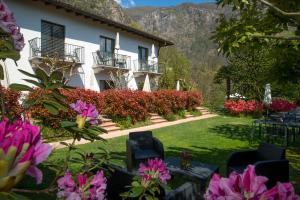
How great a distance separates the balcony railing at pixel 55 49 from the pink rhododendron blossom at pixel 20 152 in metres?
16.7

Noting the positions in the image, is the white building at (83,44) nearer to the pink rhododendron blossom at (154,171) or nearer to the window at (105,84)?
the window at (105,84)

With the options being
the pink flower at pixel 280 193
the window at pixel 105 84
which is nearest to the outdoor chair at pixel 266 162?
the pink flower at pixel 280 193

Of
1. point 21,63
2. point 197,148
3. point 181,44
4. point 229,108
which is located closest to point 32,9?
point 21,63

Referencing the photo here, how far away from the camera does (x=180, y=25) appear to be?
135 metres

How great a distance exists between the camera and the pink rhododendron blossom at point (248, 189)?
91 centimetres

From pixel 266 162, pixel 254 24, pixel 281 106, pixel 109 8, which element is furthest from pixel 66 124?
pixel 109 8

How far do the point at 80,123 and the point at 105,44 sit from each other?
2248 centimetres

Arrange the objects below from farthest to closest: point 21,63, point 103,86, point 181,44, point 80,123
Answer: point 181,44 → point 103,86 → point 21,63 → point 80,123

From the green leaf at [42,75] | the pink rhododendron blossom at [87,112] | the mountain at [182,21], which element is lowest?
the pink rhododendron blossom at [87,112]

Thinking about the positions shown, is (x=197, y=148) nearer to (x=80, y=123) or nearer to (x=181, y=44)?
(x=80, y=123)

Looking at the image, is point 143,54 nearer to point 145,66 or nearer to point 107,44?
point 145,66

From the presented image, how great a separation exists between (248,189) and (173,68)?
44264mm

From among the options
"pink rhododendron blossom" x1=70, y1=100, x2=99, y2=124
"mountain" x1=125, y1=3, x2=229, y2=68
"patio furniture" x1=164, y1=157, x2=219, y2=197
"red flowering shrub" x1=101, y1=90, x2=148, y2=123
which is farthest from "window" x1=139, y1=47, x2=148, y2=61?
"mountain" x1=125, y1=3, x2=229, y2=68

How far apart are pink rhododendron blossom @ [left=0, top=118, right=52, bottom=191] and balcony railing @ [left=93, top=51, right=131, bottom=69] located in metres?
21.2
